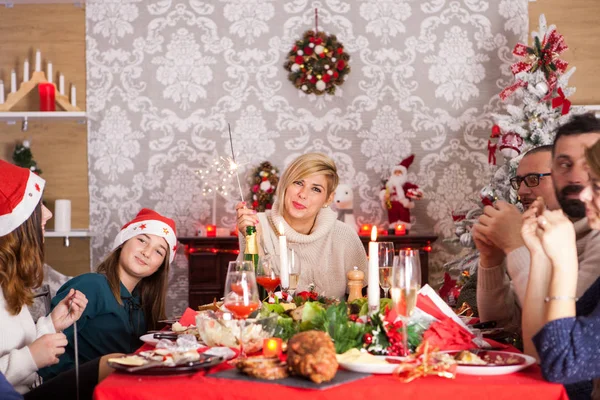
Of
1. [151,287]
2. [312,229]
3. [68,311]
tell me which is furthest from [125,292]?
[312,229]

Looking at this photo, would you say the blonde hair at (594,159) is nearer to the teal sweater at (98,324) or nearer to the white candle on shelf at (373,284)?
the white candle on shelf at (373,284)

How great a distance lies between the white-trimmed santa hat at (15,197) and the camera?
6.60 ft

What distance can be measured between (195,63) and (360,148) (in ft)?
4.49

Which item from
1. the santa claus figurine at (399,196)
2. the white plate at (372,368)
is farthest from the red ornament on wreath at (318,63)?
the white plate at (372,368)

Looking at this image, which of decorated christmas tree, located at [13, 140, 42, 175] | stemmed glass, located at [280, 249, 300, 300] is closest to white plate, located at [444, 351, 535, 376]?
stemmed glass, located at [280, 249, 300, 300]

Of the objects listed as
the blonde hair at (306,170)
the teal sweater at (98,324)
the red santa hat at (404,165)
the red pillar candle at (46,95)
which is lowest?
the teal sweater at (98,324)

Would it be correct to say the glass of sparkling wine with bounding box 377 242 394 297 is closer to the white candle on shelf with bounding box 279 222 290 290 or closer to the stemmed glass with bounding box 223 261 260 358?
the white candle on shelf with bounding box 279 222 290 290

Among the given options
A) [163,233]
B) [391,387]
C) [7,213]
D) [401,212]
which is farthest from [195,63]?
[391,387]

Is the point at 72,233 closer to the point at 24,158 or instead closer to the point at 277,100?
the point at 24,158

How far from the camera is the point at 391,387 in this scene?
4.88ft

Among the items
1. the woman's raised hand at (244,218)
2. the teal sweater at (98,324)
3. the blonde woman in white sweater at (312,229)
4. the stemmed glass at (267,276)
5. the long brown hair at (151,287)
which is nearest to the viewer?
the stemmed glass at (267,276)

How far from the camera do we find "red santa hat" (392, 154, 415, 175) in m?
4.96

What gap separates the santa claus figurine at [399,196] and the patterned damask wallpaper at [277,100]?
0.17 m

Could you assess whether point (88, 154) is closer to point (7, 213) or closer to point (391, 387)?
point (7, 213)
